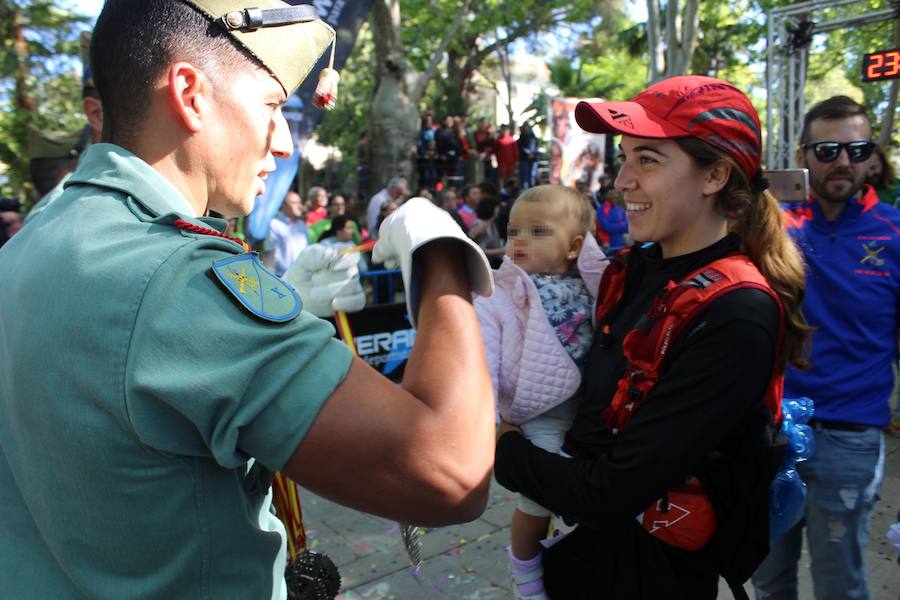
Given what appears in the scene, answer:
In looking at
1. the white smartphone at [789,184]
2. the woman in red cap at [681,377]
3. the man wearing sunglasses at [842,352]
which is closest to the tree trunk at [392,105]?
the man wearing sunglasses at [842,352]

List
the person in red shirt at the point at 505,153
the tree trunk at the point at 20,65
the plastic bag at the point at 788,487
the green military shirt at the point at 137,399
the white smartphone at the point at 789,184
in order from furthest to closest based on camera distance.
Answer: the person in red shirt at the point at 505,153 < the tree trunk at the point at 20,65 < the white smartphone at the point at 789,184 < the plastic bag at the point at 788,487 < the green military shirt at the point at 137,399

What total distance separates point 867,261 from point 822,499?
92 centimetres

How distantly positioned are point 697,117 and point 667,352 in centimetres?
58

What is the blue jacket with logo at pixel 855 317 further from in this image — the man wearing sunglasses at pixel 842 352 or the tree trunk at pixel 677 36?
the tree trunk at pixel 677 36

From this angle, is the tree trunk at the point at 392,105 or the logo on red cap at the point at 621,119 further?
the tree trunk at the point at 392,105

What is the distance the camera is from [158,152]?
1.10 metres

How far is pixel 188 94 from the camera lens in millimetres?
1074

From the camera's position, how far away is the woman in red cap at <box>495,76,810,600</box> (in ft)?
4.83

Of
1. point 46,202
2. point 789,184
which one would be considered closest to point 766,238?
point 789,184

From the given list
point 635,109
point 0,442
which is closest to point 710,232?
point 635,109

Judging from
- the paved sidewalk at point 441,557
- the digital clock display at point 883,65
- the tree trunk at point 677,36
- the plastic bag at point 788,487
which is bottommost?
the paved sidewalk at point 441,557

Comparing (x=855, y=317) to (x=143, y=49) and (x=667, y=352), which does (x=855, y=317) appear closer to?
(x=667, y=352)

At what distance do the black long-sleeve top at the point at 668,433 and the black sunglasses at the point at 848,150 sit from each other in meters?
1.31

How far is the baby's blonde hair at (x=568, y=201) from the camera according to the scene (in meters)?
2.36
